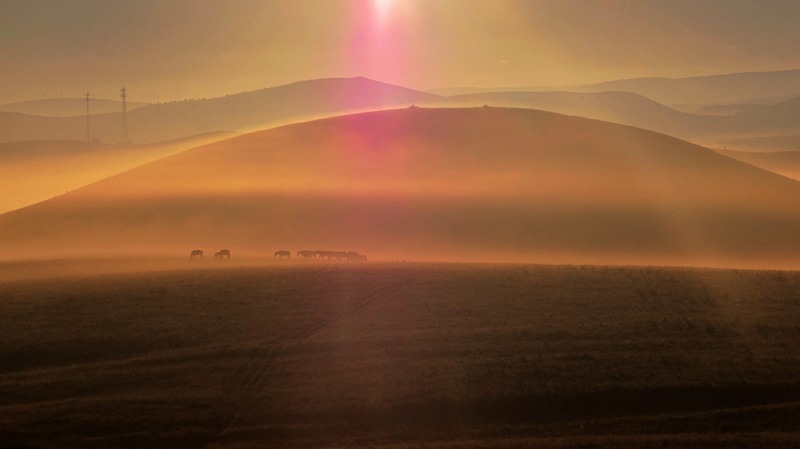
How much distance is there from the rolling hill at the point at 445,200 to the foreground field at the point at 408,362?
783 inches

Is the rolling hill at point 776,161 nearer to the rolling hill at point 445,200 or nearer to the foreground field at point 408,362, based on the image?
the rolling hill at point 445,200

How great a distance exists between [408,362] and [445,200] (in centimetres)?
4604

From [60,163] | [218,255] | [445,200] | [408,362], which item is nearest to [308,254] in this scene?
[218,255]

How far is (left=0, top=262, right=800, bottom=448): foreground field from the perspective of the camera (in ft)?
66.0

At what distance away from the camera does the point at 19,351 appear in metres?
26.2

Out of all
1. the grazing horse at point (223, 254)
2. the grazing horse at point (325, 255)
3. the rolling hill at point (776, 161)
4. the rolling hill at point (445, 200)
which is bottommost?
the grazing horse at point (325, 255)

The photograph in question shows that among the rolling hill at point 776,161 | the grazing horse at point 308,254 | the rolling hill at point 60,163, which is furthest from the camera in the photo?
the rolling hill at point 776,161

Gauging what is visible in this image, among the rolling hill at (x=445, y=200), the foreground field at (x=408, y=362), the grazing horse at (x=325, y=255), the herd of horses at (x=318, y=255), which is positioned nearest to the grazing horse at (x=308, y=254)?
the herd of horses at (x=318, y=255)

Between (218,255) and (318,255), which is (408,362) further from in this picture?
(218,255)

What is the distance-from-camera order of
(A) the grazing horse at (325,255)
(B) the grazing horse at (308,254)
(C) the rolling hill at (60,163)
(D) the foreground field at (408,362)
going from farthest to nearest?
1. (C) the rolling hill at (60,163)
2. (B) the grazing horse at (308,254)
3. (A) the grazing horse at (325,255)
4. (D) the foreground field at (408,362)

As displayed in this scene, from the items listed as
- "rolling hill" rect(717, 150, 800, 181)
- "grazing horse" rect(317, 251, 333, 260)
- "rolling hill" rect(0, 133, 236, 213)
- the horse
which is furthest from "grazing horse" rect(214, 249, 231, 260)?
"rolling hill" rect(717, 150, 800, 181)

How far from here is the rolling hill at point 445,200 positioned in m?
58.4

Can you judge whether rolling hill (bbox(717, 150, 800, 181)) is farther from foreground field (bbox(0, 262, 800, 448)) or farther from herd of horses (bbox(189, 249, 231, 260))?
foreground field (bbox(0, 262, 800, 448))

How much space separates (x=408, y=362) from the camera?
23.9 metres
